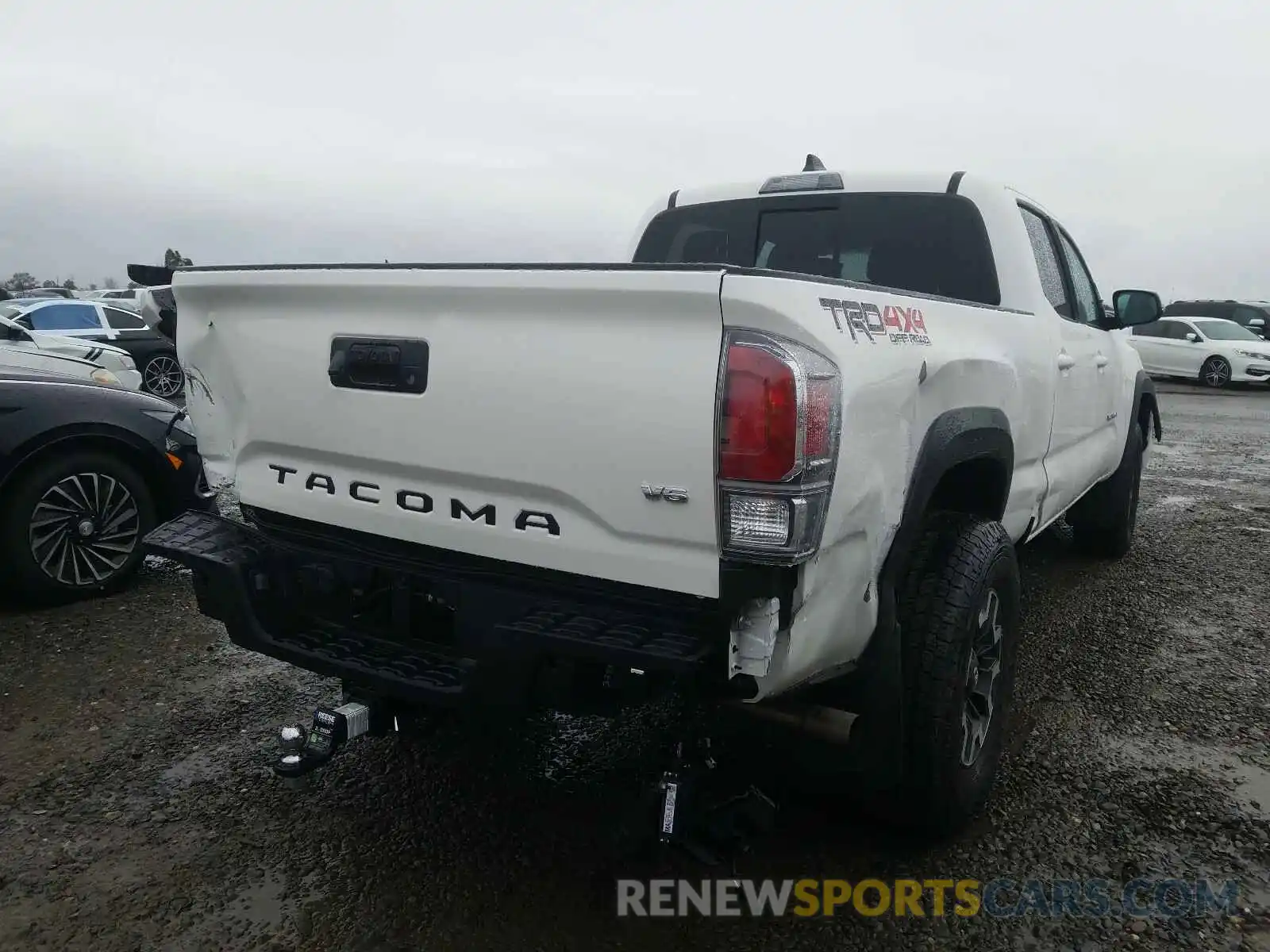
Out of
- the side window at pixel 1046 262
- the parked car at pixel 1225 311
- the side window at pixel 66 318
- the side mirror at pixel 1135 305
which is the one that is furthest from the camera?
the parked car at pixel 1225 311

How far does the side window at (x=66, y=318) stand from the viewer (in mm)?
14125

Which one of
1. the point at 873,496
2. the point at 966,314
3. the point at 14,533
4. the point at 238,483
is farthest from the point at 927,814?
the point at 14,533

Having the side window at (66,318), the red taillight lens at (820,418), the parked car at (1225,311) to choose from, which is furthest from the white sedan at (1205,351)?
the red taillight lens at (820,418)

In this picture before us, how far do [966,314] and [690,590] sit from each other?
1.41 metres

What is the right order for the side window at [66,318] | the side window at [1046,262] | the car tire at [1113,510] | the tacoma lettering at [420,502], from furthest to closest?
the side window at [66,318] < the car tire at [1113,510] < the side window at [1046,262] < the tacoma lettering at [420,502]

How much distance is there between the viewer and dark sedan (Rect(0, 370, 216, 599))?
14.7 ft

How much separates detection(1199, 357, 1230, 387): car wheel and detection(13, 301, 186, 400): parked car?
64.6 feet

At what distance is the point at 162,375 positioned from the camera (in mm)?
14688

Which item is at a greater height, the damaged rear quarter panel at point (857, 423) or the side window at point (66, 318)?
the damaged rear quarter panel at point (857, 423)

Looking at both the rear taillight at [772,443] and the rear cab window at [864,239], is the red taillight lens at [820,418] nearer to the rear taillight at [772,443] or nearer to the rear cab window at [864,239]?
the rear taillight at [772,443]

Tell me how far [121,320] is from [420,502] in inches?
581

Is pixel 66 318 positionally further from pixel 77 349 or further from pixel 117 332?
pixel 77 349

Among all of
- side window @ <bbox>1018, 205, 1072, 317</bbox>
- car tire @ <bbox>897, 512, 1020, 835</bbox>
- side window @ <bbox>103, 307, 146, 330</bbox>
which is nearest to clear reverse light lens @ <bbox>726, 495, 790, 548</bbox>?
car tire @ <bbox>897, 512, 1020, 835</bbox>

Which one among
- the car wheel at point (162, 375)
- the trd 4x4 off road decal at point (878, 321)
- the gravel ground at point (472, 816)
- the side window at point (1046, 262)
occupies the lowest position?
the car wheel at point (162, 375)
